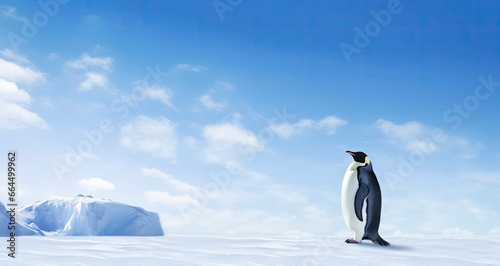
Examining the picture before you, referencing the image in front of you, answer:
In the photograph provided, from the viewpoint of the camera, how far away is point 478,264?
458 cm

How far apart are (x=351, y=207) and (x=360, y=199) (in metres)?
0.16

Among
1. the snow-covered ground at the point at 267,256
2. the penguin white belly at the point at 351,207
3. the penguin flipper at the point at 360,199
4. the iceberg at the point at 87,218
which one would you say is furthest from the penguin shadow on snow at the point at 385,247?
the iceberg at the point at 87,218

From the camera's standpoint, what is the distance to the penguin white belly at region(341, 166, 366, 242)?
5977mm

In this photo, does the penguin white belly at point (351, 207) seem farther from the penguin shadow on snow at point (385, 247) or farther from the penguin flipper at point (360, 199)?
the penguin shadow on snow at point (385, 247)

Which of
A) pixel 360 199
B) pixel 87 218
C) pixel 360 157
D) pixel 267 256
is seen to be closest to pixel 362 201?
pixel 360 199

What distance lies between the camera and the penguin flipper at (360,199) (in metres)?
5.93

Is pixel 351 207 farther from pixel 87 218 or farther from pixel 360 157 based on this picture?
pixel 87 218

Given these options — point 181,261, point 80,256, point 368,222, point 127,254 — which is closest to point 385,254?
point 368,222

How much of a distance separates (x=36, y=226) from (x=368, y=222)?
10431 mm

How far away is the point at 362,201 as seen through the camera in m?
5.96

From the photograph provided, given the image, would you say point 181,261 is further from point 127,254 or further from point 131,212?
point 131,212

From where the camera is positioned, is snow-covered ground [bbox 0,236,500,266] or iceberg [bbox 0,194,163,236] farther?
iceberg [bbox 0,194,163,236]

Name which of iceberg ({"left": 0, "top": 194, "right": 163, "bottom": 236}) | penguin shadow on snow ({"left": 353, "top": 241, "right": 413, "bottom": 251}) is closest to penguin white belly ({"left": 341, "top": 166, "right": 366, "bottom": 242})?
penguin shadow on snow ({"left": 353, "top": 241, "right": 413, "bottom": 251})

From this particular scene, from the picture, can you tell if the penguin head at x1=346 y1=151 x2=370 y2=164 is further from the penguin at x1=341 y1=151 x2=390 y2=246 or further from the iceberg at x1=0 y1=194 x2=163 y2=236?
the iceberg at x1=0 y1=194 x2=163 y2=236
